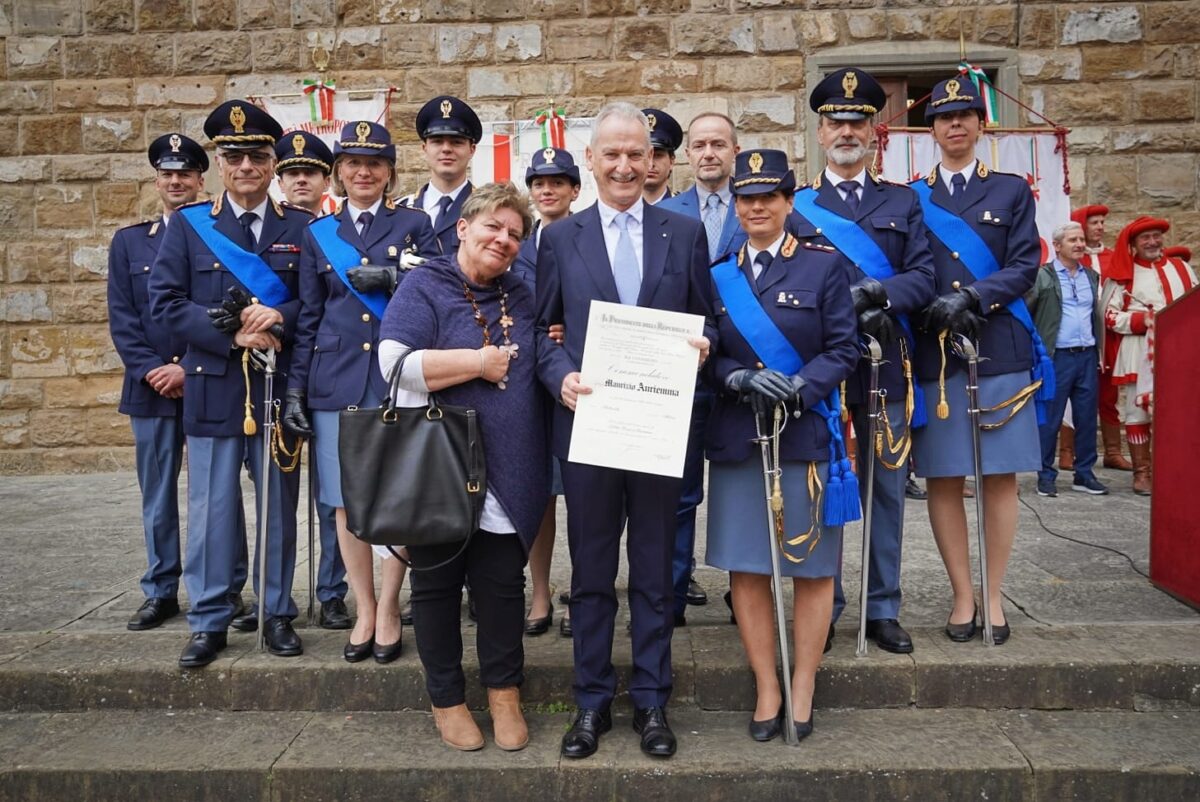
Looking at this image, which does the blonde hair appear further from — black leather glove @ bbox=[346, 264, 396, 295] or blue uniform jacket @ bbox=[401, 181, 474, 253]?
blue uniform jacket @ bbox=[401, 181, 474, 253]

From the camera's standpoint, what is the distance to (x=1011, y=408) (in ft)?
12.6

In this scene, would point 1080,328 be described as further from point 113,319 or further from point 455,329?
point 113,319

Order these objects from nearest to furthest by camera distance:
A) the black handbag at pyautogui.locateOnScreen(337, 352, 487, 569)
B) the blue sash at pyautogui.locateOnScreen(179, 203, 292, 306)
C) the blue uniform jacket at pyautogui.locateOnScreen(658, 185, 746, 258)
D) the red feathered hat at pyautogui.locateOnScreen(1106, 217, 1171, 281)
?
1. the black handbag at pyautogui.locateOnScreen(337, 352, 487, 569)
2. the blue sash at pyautogui.locateOnScreen(179, 203, 292, 306)
3. the blue uniform jacket at pyautogui.locateOnScreen(658, 185, 746, 258)
4. the red feathered hat at pyautogui.locateOnScreen(1106, 217, 1171, 281)

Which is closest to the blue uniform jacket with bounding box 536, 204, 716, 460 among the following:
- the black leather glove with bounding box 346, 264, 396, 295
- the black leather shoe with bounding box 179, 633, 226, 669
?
the black leather glove with bounding box 346, 264, 396, 295

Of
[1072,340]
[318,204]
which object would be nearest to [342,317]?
[318,204]

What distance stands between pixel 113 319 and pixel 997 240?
12.9ft

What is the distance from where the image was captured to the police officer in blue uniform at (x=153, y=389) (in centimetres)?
441

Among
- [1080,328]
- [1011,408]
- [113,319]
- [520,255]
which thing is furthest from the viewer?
[1080,328]

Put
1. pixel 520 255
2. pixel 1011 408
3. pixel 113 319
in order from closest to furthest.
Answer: pixel 1011 408 < pixel 520 255 < pixel 113 319

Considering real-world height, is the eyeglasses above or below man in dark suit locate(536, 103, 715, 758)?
above

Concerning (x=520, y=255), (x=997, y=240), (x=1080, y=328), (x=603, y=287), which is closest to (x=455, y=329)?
(x=603, y=287)

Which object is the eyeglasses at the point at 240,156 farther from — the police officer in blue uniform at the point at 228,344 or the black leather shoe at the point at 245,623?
the black leather shoe at the point at 245,623

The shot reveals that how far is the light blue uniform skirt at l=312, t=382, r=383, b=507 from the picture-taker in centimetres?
386

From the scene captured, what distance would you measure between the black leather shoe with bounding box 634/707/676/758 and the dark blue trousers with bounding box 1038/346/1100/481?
4894 mm
